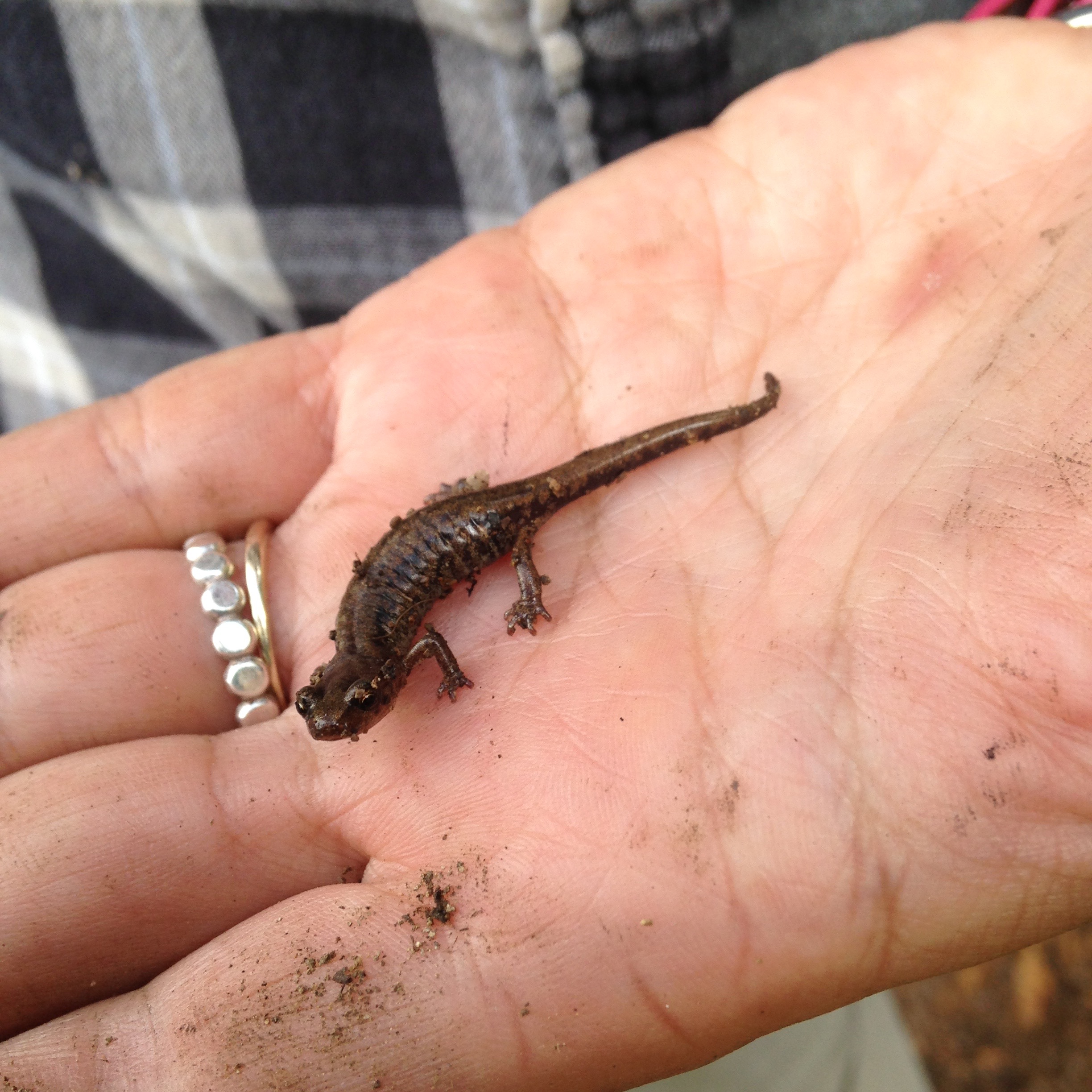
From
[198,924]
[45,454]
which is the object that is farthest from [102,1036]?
[45,454]

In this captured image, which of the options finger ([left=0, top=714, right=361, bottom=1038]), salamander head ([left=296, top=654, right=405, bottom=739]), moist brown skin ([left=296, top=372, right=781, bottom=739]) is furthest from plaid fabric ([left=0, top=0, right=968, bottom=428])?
finger ([left=0, top=714, right=361, bottom=1038])

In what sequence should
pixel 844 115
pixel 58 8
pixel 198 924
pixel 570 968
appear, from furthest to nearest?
1. pixel 58 8
2. pixel 844 115
3. pixel 198 924
4. pixel 570 968

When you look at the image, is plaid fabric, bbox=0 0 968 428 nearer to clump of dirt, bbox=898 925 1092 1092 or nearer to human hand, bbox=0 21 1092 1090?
human hand, bbox=0 21 1092 1090

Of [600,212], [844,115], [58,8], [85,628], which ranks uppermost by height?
[58,8]

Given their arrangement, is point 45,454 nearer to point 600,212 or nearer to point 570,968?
point 600,212

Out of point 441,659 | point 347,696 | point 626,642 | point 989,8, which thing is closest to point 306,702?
point 347,696

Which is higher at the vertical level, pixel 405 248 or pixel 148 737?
pixel 405 248

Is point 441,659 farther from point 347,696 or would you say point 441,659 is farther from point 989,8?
point 989,8

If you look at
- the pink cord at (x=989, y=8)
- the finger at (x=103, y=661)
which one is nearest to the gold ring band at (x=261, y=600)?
the finger at (x=103, y=661)
